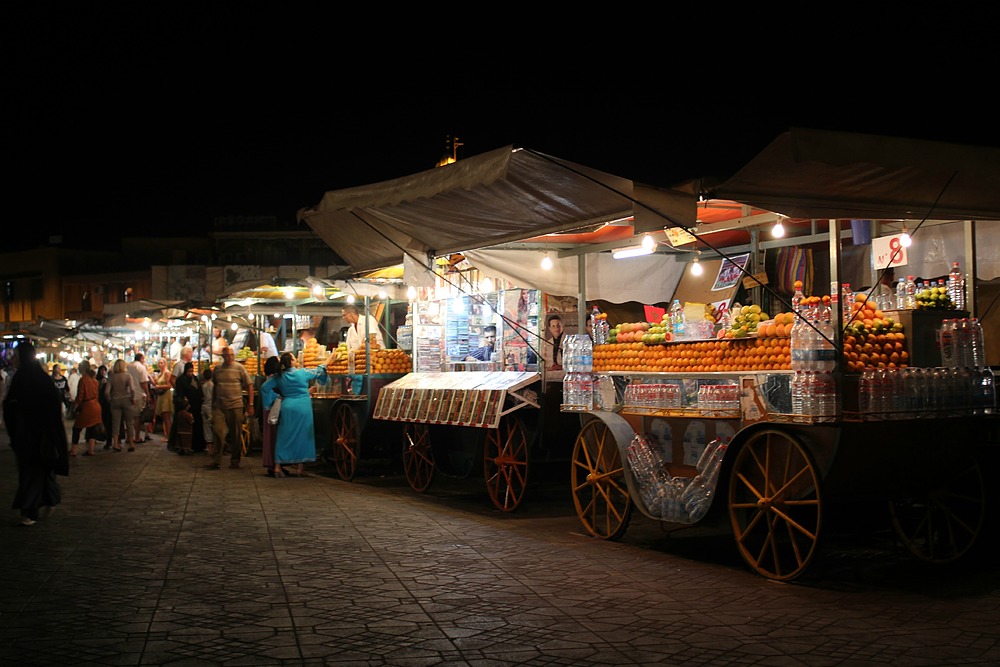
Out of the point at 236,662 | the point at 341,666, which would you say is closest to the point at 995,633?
the point at 341,666

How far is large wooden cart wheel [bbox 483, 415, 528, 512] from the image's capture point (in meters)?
10.8

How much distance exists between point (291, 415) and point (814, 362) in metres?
9.69

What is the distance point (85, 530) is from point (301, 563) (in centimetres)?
319

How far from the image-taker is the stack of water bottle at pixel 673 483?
7961 mm

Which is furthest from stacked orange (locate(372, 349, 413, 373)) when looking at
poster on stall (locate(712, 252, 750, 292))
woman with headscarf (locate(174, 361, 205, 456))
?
woman with headscarf (locate(174, 361, 205, 456))

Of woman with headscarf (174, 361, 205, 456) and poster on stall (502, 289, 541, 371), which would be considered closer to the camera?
poster on stall (502, 289, 541, 371)

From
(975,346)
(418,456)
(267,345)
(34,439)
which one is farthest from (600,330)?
(267,345)

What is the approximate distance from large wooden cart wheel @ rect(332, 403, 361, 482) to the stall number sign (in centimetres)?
782

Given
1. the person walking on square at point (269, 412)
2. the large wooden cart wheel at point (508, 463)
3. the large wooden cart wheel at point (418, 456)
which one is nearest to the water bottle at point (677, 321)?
the large wooden cart wheel at point (508, 463)

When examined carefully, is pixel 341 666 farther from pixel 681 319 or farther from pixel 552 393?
pixel 552 393

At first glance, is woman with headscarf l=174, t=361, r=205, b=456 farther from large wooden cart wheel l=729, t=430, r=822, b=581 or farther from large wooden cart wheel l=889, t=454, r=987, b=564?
large wooden cart wheel l=889, t=454, r=987, b=564

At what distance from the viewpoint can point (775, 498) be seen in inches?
282

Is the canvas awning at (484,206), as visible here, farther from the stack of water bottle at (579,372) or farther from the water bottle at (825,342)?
the water bottle at (825,342)

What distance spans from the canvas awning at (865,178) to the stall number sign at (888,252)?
1.64 feet
